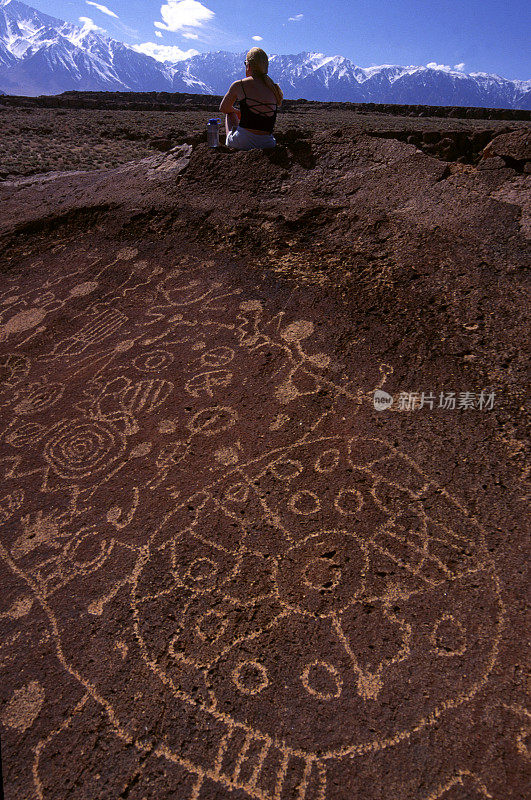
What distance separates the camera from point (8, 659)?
6.31 ft

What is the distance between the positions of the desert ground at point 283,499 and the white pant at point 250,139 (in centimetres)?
84

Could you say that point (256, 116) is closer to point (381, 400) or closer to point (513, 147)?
point (513, 147)

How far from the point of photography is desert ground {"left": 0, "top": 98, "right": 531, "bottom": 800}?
1.59 meters

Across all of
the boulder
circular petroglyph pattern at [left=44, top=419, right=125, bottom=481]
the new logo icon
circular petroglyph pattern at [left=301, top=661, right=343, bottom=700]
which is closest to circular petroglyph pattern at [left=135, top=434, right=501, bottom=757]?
circular petroglyph pattern at [left=301, top=661, right=343, bottom=700]

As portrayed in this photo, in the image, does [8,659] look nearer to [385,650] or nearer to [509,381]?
[385,650]

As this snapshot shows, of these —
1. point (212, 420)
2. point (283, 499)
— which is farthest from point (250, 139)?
point (283, 499)

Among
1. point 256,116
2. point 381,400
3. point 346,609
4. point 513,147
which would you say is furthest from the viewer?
point 256,116

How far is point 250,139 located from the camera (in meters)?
5.23

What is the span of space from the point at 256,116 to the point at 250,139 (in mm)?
239

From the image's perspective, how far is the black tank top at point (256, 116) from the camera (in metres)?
4.91

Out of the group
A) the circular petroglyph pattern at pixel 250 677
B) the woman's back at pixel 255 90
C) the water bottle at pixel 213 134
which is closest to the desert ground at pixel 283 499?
the circular petroglyph pattern at pixel 250 677

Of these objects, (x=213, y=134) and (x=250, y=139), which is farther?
(x=213, y=134)

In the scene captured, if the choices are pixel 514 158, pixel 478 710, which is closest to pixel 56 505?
pixel 478 710

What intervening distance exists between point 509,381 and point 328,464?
1201 millimetres
